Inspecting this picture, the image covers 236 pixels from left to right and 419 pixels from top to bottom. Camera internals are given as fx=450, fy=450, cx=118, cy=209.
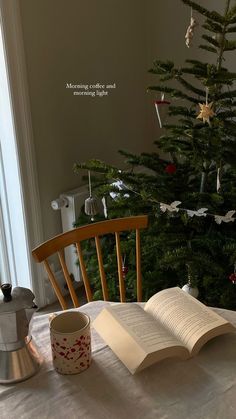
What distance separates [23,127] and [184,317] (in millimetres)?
1377

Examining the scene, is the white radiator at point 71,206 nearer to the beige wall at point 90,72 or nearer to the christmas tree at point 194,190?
the beige wall at point 90,72

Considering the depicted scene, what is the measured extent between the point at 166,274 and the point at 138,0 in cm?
163

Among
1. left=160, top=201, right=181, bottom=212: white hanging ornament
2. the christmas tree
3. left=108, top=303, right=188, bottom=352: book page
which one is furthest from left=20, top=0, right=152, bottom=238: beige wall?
left=108, top=303, right=188, bottom=352: book page

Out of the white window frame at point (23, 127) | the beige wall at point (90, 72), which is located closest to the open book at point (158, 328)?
the white window frame at point (23, 127)

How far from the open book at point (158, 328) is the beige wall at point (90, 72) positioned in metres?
1.31

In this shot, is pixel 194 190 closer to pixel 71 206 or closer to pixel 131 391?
pixel 71 206

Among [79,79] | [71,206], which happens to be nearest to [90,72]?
[79,79]

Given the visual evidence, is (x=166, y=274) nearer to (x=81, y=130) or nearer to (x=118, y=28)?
(x=81, y=130)

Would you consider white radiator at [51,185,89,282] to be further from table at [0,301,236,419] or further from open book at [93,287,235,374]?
table at [0,301,236,419]

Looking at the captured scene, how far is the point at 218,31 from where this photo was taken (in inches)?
60.1

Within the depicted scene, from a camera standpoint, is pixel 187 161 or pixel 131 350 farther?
pixel 187 161

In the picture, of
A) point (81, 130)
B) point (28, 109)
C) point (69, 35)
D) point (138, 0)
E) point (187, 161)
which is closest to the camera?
point (187, 161)

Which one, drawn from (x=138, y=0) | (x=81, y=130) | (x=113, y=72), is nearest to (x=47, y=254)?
(x=81, y=130)

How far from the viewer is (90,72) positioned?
2357 millimetres
